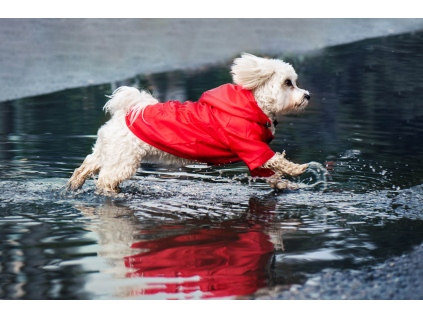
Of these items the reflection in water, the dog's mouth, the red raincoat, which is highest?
the dog's mouth

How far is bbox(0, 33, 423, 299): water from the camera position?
11.3 feet

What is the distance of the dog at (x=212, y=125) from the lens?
16.5 feet

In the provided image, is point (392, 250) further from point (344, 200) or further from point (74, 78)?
point (74, 78)

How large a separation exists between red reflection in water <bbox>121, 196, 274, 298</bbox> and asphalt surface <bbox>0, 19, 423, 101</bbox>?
30.2ft

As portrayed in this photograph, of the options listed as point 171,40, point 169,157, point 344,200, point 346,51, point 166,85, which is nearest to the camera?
point 344,200

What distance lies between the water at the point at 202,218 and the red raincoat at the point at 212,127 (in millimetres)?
517

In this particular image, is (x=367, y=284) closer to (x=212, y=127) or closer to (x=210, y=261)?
(x=210, y=261)

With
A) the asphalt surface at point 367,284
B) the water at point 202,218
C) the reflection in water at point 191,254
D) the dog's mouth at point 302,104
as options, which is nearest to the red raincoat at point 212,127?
the dog's mouth at point 302,104

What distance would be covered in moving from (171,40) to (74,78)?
4.05m

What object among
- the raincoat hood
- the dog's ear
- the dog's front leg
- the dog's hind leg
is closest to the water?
the dog's hind leg

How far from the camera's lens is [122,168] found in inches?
204

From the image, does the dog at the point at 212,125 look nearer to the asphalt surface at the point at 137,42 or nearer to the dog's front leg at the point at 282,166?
the dog's front leg at the point at 282,166

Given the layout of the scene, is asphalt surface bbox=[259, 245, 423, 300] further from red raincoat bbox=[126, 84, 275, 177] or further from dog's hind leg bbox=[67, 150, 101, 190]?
dog's hind leg bbox=[67, 150, 101, 190]

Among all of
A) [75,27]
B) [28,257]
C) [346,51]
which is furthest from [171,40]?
[28,257]
